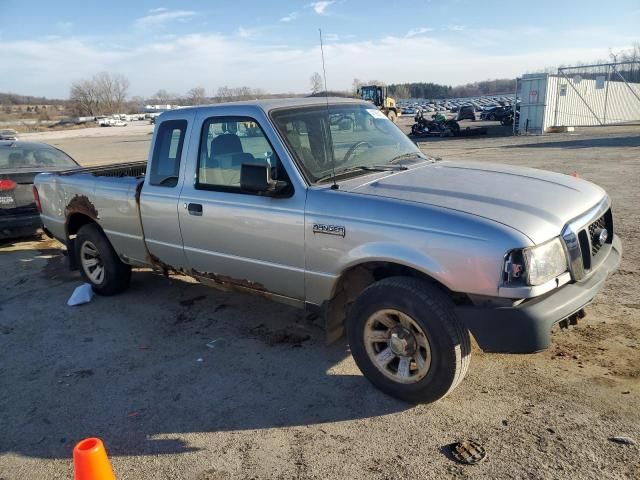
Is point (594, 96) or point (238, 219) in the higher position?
point (594, 96)

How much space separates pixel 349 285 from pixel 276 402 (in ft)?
3.24

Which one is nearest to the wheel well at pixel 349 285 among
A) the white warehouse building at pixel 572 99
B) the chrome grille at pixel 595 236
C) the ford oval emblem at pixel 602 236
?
the chrome grille at pixel 595 236

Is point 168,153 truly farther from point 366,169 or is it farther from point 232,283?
point 366,169

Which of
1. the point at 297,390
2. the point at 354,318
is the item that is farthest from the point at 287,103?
the point at 297,390

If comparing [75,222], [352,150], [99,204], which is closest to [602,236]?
[352,150]

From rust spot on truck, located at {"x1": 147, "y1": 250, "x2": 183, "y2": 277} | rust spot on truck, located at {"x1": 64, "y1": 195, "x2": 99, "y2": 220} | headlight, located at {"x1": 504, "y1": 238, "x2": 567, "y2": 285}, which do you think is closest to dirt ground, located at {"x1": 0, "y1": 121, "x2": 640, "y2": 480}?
rust spot on truck, located at {"x1": 147, "y1": 250, "x2": 183, "y2": 277}

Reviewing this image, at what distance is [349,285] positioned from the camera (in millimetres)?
3818

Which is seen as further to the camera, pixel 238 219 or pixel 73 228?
pixel 73 228

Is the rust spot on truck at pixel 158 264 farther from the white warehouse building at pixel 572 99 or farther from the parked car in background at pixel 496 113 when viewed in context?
the parked car in background at pixel 496 113

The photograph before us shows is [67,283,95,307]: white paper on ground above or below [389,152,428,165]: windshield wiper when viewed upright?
below

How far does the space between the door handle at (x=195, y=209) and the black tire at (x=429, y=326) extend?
5.45 feet

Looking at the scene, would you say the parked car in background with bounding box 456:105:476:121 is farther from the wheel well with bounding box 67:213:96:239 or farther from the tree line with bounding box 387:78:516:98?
the tree line with bounding box 387:78:516:98

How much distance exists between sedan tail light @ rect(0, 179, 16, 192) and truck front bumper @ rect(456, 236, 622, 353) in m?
7.45

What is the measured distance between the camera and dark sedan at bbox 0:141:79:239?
778cm
